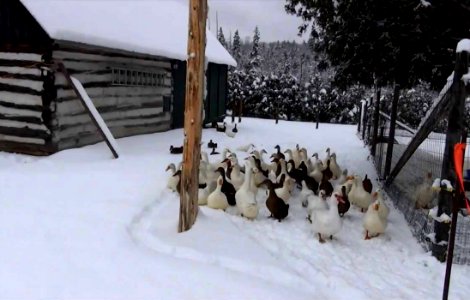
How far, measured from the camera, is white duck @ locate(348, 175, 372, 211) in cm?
793

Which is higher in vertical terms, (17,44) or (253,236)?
(17,44)

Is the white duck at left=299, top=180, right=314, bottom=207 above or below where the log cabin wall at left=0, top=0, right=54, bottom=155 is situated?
below

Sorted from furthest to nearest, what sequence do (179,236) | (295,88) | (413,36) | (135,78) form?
(295,88), (135,78), (413,36), (179,236)

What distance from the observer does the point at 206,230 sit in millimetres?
5848

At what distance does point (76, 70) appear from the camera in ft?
37.3

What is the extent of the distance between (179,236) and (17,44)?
737 cm

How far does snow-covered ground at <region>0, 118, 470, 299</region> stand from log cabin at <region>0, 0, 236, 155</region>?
2419mm

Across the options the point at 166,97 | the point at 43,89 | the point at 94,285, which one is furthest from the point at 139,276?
the point at 166,97

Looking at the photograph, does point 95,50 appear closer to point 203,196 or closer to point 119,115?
point 119,115

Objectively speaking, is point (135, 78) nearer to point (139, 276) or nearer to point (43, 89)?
point (43, 89)

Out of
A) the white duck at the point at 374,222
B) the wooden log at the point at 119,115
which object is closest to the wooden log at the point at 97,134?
the wooden log at the point at 119,115

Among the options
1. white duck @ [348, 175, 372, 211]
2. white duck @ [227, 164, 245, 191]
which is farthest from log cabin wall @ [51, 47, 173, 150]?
white duck @ [348, 175, 372, 211]

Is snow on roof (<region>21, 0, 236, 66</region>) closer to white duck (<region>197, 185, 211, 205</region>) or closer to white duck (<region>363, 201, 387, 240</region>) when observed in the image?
white duck (<region>197, 185, 211, 205</region>)

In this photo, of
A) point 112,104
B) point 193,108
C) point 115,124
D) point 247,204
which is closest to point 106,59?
point 112,104
